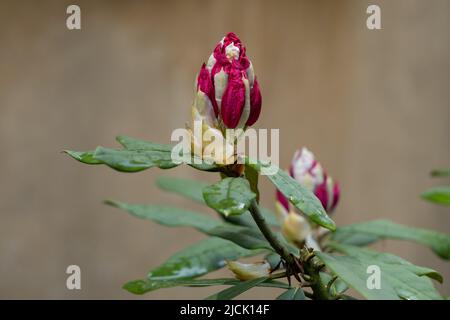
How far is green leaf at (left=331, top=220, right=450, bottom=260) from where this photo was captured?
1106mm

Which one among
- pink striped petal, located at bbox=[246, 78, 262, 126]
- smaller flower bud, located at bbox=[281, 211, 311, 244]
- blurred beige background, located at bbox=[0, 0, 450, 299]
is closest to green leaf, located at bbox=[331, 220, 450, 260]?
smaller flower bud, located at bbox=[281, 211, 311, 244]

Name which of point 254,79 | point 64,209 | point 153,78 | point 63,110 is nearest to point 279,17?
point 153,78

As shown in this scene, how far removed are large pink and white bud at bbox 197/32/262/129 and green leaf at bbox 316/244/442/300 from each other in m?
0.17

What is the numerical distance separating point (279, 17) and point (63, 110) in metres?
1.06

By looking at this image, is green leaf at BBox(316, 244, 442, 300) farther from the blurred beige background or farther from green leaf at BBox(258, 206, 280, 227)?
the blurred beige background

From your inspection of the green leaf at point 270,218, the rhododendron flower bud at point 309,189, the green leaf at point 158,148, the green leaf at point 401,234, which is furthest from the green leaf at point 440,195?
Result: the green leaf at point 158,148

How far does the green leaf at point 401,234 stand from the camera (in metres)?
1.11

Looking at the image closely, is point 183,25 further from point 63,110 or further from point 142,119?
point 63,110

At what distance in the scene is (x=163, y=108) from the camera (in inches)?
122

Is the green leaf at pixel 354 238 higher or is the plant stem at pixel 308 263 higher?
the plant stem at pixel 308 263

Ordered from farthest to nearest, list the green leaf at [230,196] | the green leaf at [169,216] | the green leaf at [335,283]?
the green leaf at [169,216], the green leaf at [335,283], the green leaf at [230,196]

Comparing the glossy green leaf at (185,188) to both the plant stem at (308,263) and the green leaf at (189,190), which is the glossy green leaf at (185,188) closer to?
the green leaf at (189,190)

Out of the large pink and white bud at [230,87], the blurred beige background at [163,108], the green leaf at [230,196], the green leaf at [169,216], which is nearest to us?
the green leaf at [230,196]

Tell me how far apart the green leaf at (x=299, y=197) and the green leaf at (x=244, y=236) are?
0.45 feet
